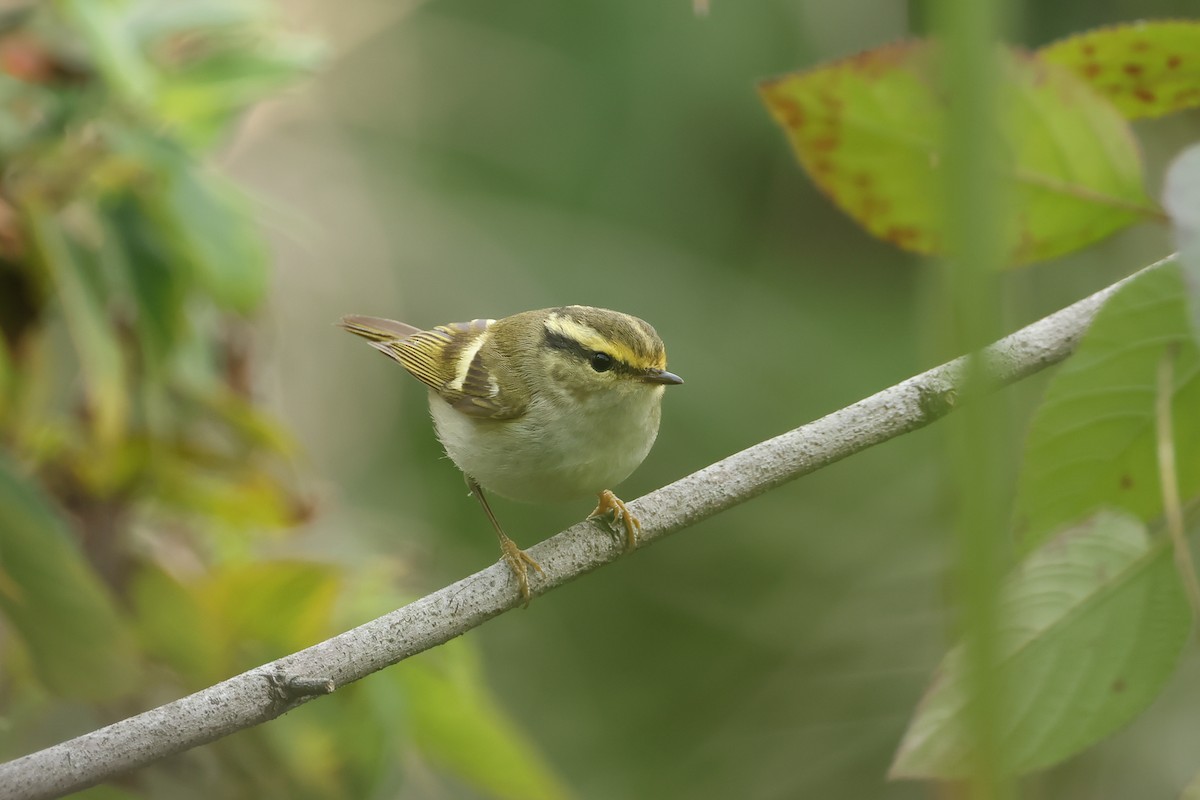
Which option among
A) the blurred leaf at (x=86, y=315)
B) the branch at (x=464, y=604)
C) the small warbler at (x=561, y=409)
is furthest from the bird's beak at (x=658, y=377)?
the blurred leaf at (x=86, y=315)

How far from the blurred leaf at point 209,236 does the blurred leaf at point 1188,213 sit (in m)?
1.65

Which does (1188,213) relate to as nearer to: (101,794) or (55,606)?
(101,794)

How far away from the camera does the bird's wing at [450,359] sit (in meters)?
2.69

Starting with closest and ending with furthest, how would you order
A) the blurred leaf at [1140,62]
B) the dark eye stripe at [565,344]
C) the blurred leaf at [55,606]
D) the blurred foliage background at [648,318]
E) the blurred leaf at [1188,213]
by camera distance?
the blurred leaf at [1188,213], the blurred leaf at [1140,62], the blurred leaf at [55,606], the dark eye stripe at [565,344], the blurred foliage background at [648,318]

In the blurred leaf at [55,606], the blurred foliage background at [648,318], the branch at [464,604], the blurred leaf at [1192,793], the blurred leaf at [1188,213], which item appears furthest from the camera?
the blurred foliage background at [648,318]

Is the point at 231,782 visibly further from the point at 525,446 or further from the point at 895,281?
the point at 895,281

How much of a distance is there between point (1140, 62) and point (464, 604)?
1.07m

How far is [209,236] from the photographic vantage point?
83.7 inches

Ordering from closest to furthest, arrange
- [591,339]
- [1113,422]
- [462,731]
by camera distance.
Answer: [1113,422]
[462,731]
[591,339]

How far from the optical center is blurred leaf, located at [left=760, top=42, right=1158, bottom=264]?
1.25m

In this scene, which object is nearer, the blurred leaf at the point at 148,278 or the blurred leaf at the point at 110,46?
the blurred leaf at the point at 110,46

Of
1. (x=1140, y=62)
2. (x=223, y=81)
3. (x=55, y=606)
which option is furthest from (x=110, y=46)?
(x=1140, y=62)

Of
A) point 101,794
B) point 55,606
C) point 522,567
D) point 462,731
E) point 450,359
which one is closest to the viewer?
point 101,794

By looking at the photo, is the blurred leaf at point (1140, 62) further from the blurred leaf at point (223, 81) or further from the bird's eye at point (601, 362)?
the blurred leaf at point (223, 81)
